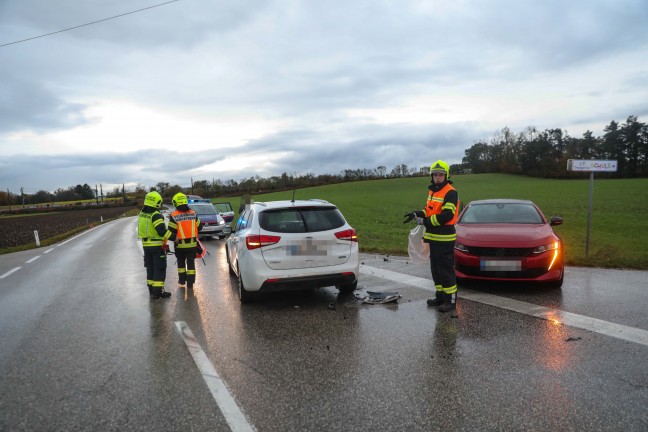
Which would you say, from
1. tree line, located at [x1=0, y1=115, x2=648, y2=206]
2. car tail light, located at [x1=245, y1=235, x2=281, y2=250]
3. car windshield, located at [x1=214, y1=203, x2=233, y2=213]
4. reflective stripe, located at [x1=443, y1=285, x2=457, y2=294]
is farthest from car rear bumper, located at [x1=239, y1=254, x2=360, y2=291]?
tree line, located at [x1=0, y1=115, x2=648, y2=206]

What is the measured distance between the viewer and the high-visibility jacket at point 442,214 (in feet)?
18.2

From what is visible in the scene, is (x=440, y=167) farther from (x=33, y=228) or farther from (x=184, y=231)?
(x=33, y=228)

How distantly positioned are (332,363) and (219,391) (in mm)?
1107

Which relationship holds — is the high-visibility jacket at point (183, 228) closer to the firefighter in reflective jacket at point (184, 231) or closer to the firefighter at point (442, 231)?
the firefighter in reflective jacket at point (184, 231)

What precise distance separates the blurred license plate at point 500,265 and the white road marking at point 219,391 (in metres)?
4.32

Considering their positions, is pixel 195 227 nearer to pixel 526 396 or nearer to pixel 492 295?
pixel 492 295

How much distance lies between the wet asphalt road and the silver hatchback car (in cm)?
44

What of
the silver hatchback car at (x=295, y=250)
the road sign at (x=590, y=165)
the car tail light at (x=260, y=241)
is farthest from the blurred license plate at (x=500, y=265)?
the road sign at (x=590, y=165)

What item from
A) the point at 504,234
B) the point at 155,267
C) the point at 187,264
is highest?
the point at 504,234

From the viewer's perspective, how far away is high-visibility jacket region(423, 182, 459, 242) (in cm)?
555

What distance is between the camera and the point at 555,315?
5.25 metres

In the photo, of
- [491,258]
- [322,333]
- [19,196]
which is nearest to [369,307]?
[322,333]

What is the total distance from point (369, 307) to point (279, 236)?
5.42 ft

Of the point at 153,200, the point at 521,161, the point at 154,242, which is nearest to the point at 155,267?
the point at 154,242
